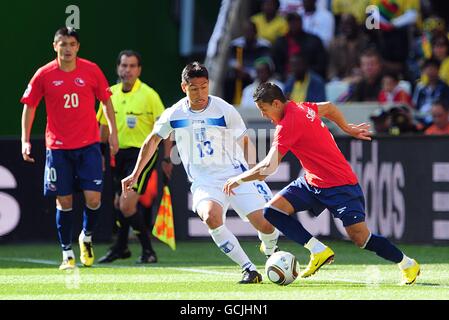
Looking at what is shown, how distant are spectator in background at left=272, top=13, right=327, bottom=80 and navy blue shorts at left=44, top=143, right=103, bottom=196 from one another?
7.20 metres

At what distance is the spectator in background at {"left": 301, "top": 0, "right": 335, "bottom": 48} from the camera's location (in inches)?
805

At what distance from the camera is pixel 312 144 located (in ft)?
35.2

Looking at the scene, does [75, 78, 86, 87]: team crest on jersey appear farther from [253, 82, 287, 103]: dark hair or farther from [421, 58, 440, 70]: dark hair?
[421, 58, 440, 70]: dark hair

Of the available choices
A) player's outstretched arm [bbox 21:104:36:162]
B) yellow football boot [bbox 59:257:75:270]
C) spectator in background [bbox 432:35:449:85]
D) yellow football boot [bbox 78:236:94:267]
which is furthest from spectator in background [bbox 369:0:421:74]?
yellow football boot [bbox 59:257:75:270]

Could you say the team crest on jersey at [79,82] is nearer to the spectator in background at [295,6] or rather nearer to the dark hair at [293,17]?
the dark hair at [293,17]

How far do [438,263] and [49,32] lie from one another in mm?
8346

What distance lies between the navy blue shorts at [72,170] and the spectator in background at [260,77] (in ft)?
19.6

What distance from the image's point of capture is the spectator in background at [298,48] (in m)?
19.9

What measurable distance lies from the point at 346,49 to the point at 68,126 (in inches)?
324

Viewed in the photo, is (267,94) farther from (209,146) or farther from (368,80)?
(368,80)

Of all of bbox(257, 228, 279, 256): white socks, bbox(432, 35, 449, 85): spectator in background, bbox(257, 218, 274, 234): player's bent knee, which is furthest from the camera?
bbox(432, 35, 449, 85): spectator in background

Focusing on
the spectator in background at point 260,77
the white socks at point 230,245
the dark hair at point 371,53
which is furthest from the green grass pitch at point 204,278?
the spectator in background at point 260,77

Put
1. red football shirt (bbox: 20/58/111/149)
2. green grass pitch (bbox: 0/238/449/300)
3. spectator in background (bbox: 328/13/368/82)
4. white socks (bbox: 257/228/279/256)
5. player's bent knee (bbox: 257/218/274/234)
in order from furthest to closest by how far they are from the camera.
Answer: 1. spectator in background (bbox: 328/13/368/82)
2. red football shirt (bbox: 20/58/111/149)
3. white socks (bbox: 257/228/279/256)
4. player's bent knee (bbox: 257/218/274/234)
5. green grass pitch (bbox: 0/238/449/300)

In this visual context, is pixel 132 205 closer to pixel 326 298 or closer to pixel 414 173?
pixel 414 173
